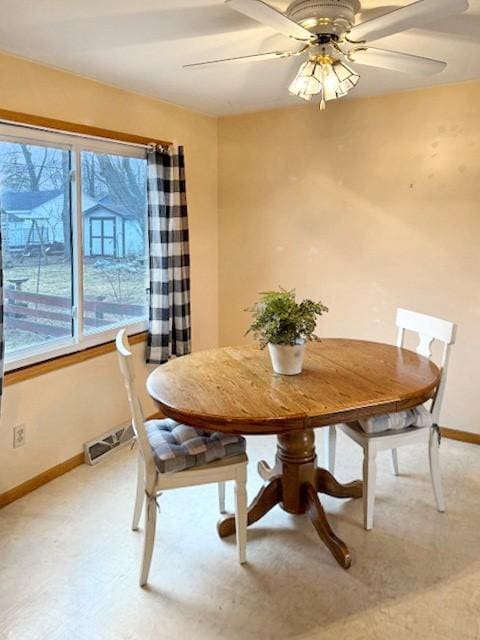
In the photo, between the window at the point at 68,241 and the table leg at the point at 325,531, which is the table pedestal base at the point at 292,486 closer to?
the table leg at the point at 325,531

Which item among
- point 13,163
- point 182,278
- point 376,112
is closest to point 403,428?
point 182,278

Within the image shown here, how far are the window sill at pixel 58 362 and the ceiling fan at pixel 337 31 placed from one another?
165 centimetres

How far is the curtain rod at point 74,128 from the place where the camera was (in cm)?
247

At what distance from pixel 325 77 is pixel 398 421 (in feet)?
4.93

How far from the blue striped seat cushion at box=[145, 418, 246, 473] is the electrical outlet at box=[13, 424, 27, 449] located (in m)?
0.85

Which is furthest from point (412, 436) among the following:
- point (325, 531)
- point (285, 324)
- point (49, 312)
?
point (49, 312)

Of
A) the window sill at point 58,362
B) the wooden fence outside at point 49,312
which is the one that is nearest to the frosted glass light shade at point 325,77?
the wooden fence outside at point 49,312

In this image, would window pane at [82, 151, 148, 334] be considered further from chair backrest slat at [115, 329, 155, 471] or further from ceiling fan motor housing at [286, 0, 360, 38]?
ceiling fan motor housing at [286, 0, 360, 38]

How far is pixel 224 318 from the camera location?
4.20 m

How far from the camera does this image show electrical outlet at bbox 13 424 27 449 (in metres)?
2.64

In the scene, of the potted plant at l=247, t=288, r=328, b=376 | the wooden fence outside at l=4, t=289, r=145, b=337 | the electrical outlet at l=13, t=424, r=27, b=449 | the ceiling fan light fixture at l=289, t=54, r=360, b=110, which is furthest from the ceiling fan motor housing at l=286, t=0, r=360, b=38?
the electrical outlet at l=13, t=424, r=27, b=449

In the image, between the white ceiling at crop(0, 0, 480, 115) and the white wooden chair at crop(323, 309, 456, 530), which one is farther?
the white wooden chair at crop(323, 309, 456, 530)

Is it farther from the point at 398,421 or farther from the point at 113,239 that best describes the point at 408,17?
the point at 113,239

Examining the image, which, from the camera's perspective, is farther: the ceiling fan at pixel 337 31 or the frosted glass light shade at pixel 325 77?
the frosted glass light shade at pixel 325 77
